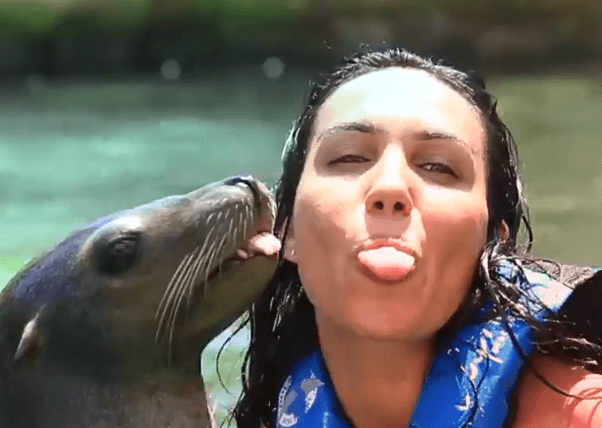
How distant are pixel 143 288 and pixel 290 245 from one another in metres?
0.28

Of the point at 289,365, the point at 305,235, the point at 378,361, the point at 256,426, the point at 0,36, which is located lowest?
the point at 0,36

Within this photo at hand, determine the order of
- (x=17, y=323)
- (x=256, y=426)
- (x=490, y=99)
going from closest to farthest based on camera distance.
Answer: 1. (x=17, y=323)
2. (x=490, y=99)
3. (x=256, y=426)

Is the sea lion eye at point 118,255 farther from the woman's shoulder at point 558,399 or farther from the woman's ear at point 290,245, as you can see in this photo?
the woman's shoulder at point 558,399

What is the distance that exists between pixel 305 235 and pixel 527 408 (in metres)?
0.43

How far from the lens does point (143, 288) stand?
162 centimetres

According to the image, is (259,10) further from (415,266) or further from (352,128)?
(415,266)

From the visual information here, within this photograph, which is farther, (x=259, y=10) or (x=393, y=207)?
(x=259, y=10)

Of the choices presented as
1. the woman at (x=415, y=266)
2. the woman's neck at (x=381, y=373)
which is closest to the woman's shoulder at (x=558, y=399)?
the woman at (x=415, y=266)

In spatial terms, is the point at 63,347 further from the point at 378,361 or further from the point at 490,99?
the point at 490,99

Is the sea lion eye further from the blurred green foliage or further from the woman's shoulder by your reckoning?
the blurred green foliage

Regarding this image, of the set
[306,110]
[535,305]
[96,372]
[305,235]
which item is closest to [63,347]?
[96,372]

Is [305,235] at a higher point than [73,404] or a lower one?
higher

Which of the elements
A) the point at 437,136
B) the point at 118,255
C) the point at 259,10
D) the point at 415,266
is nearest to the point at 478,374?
the point at 415,266

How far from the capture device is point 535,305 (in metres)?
1.71
